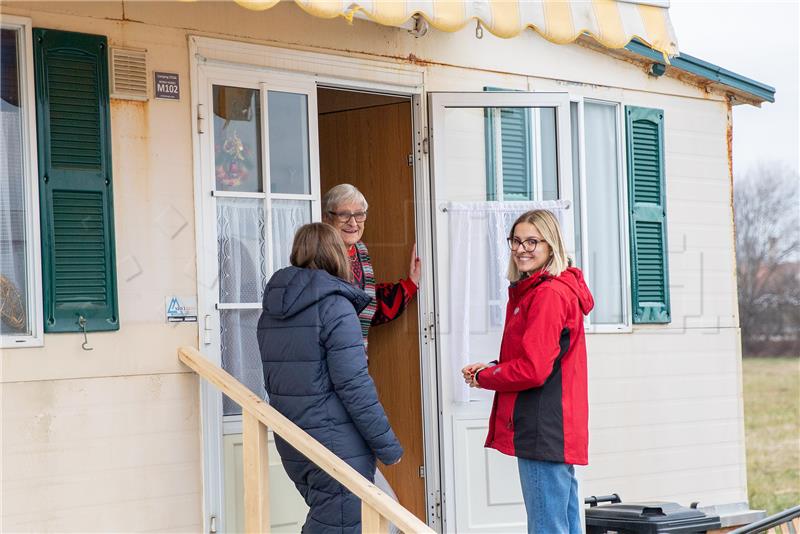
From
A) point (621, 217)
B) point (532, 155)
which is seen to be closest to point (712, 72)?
point (621, 217)

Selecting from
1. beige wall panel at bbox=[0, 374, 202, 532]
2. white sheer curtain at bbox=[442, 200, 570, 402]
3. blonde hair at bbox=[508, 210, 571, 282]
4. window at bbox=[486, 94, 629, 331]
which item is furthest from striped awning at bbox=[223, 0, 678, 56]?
beige wall panel at bbox=[0, 374, 202, 532]

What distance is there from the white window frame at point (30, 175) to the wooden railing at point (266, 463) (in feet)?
2.24

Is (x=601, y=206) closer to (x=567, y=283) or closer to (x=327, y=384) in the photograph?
(x=567, y=283)

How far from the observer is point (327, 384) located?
4.66m

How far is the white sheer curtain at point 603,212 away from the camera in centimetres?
697

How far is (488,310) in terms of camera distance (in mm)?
6059

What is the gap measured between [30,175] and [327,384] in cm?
153

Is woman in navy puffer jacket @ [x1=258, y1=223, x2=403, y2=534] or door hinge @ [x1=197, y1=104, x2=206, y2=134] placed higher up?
door hinge @ [x1=197, y1=104, x2=206, y2=134]

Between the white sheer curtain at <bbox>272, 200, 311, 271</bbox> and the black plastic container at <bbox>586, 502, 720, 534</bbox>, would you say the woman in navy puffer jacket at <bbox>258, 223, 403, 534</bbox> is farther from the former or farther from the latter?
the black plastic container at <bbox>586, 502, 720, 534</bbox>

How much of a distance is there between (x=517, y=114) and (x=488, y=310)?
1088 mm

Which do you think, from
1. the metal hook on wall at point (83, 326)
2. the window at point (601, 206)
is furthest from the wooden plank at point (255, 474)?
the window at point (601, 206)

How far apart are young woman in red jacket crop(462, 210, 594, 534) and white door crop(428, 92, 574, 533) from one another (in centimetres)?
97

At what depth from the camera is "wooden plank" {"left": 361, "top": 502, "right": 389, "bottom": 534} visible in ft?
13.5

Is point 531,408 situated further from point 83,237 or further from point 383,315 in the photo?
point 83,237
